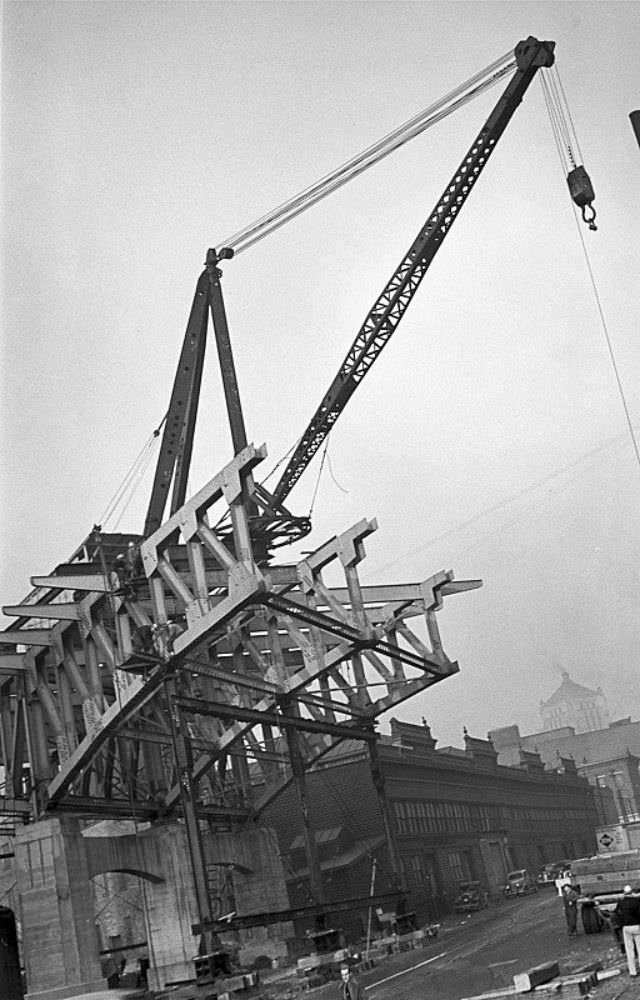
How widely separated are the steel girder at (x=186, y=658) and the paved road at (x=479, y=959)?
8013 millimetres

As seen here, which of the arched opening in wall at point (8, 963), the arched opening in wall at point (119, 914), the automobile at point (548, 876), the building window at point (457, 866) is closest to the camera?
the arched opening in wall at point (8, 963)

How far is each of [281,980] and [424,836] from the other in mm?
27538

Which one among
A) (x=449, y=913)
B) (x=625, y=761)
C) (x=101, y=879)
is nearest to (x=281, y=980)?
(x=101, y=879)

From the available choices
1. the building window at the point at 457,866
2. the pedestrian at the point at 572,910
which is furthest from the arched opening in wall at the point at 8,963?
the building window at the point at 457,866

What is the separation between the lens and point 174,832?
115 ft

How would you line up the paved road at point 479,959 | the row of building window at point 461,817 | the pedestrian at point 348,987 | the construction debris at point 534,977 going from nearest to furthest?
the construction debris at point 534,977 → the pedestrian at point 348,987 → the paved road at point 479,959 → the row of building window at point 461,817

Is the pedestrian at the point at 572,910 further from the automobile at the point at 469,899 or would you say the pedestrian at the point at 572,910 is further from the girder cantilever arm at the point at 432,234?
the automobile at the point at 469,899

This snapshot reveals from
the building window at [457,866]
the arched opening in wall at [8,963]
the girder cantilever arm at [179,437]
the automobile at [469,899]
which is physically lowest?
the automobile at [469,899]

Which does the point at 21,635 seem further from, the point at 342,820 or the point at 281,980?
the point at 342,820

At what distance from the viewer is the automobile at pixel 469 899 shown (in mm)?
47188

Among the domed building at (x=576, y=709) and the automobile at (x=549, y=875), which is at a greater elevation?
the domed building at (x=576, y=709)

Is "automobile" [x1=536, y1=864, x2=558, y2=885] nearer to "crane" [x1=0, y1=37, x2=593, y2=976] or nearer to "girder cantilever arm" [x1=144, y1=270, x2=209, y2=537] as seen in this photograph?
"crane" [x1=0, y1=37, x2=593, y2=976]

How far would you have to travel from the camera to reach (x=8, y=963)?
7.79m

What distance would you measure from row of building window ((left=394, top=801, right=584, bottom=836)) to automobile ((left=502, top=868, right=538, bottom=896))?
367 cm
